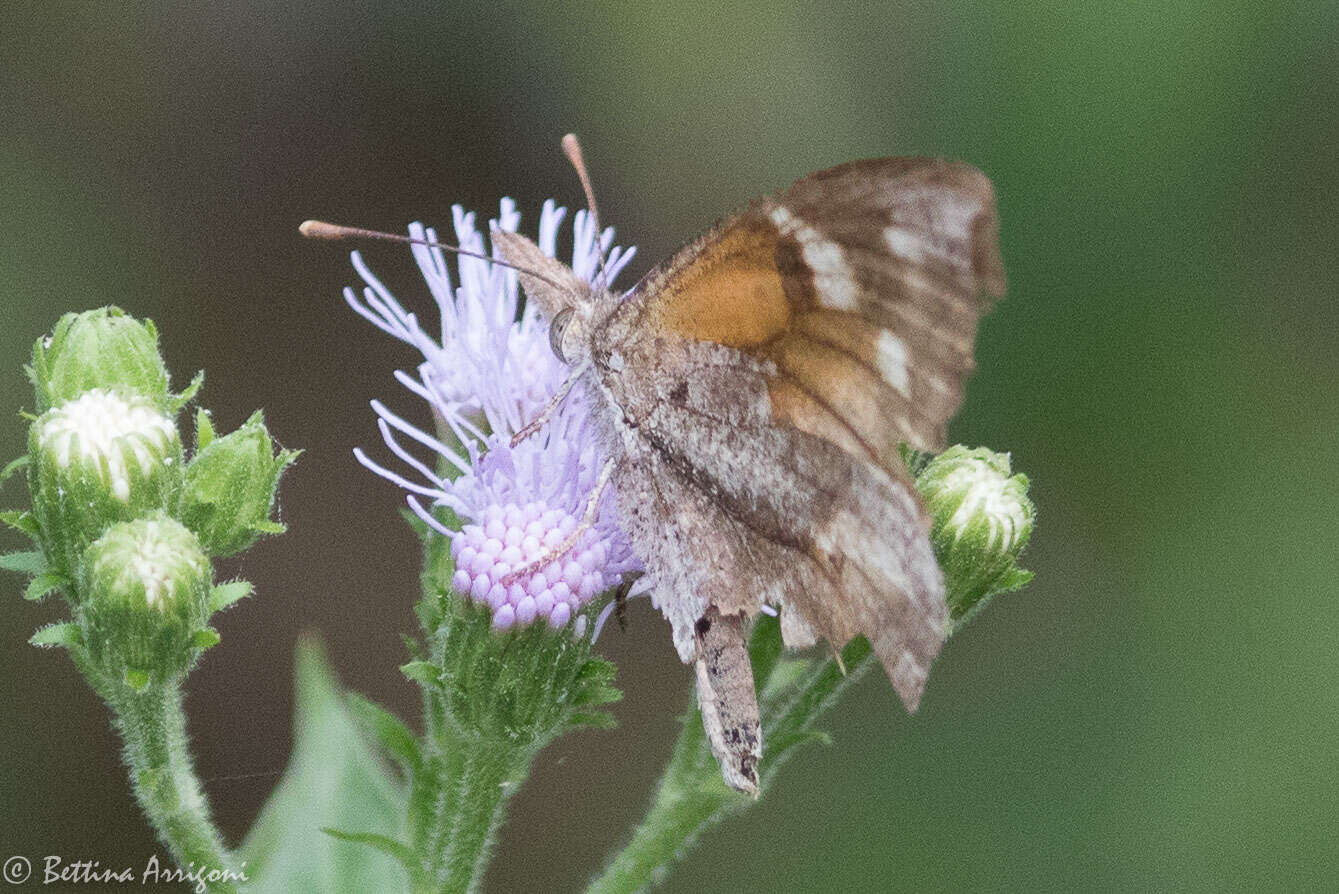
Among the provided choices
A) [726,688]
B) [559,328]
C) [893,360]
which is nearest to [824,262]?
[893,360]

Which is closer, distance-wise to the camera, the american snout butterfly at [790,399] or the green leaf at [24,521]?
the american snout butterfly at [790,399]

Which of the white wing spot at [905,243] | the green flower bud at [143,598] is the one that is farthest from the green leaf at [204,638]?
the white wing spot at [905,243]

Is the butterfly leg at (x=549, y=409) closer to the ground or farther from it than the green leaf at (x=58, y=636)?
farther from it

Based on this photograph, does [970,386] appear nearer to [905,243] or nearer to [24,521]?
[905,243]

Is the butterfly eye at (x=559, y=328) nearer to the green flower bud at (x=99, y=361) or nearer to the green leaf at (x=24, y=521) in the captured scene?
the green flower bud at (x=99, y=361)

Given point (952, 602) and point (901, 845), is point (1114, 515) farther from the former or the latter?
point (952, 602)

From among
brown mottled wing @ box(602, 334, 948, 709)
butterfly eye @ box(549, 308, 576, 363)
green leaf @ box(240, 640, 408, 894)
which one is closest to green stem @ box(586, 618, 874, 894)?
brown mottled wing @ box(602, 334, 948, 709)

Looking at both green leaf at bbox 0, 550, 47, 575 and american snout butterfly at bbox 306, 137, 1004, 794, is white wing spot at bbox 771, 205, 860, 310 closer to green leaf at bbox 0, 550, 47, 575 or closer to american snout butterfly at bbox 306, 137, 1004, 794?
american snout butterfly at bbox 306, 137, 1004, 794

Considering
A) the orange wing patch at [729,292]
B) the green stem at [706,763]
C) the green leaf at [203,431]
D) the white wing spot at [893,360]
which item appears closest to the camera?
the white wing spot at [893,360]

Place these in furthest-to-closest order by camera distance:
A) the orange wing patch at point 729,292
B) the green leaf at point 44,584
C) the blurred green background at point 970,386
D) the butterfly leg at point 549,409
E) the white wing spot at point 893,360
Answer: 1. the blurred green background at point 970,386
2. the butterfly leg at point 549,409
3. the green leaf at point 44,584
4. the orange wing patch at point 729,292
5. the white wing spot at point 893,360
